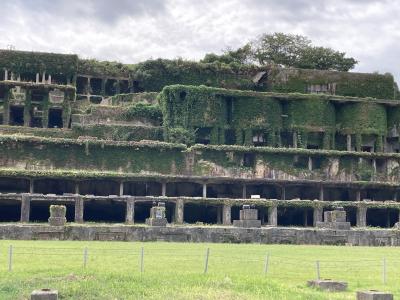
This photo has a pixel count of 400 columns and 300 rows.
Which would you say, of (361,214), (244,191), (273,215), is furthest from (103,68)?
(361,214)

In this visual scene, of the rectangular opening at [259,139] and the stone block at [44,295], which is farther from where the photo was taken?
the rectangular opening at [259,139]

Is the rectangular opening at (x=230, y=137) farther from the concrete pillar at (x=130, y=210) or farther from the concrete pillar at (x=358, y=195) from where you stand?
the concrete pillar at (x=130, y=210)

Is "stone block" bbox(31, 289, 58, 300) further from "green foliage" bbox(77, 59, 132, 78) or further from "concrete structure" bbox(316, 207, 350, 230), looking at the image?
"green foliage" bbox(77, 59, 132, 78)

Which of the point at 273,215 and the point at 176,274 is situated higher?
A: the point at 273,215

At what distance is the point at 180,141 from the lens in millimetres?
67375

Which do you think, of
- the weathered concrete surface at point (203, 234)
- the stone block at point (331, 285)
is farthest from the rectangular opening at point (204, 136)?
the stone block at point (331, 285)

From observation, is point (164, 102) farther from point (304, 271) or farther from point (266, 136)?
point (304, 271)

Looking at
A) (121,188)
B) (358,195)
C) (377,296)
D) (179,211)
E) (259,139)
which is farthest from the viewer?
(259,139)

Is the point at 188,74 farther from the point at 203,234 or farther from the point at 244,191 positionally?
the point at 203,234

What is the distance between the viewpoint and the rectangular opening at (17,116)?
72.5 meters

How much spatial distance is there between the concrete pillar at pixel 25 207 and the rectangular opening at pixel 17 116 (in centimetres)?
2225

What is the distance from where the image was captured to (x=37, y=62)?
240 ft

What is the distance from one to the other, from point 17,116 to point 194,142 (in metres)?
19.5

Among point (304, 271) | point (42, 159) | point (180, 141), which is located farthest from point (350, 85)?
point (304, 271)
